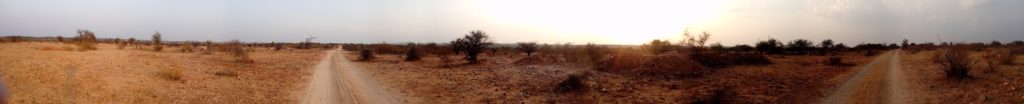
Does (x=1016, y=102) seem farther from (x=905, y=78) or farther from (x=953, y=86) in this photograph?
(x=905, y=78)

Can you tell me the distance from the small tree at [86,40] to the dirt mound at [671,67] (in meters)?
29.6

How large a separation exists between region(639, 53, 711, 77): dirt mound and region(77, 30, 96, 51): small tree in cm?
2959

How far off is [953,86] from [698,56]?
13.3 m

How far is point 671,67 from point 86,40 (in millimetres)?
34623

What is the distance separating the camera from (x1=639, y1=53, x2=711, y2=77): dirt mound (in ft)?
63.5

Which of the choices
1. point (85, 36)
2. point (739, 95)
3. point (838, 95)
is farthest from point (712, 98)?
point (85, 36)

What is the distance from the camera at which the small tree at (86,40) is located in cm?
3653

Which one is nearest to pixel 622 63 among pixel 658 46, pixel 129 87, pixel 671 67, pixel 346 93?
pixel 671 67

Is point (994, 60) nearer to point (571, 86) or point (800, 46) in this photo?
point (571, 86)

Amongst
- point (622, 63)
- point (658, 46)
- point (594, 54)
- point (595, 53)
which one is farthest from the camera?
point (658, 46)

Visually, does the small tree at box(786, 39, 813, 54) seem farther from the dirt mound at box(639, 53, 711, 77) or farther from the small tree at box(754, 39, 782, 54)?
the dirt mound at box(639, 53, 711, 77)

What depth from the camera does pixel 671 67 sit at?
801 inches

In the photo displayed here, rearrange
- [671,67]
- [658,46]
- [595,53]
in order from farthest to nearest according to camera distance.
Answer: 1. [658,46]
2. [595,53]
3. [671,67]

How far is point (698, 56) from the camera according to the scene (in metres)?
26.5
